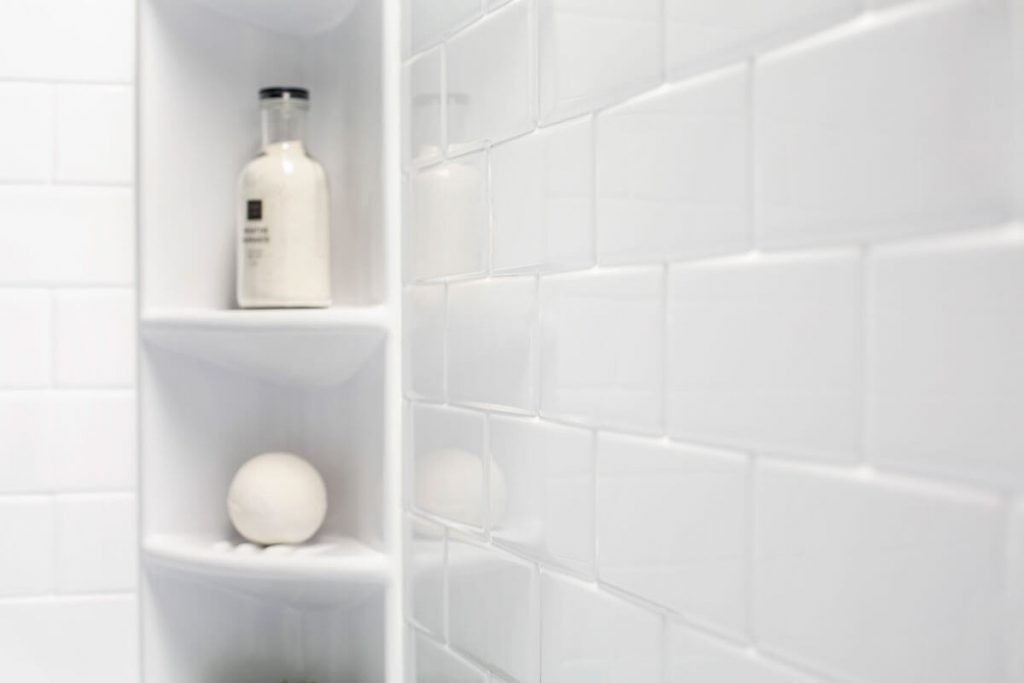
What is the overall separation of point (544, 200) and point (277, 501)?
480 mm

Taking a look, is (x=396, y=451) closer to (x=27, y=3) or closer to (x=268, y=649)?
(x=268, y=649)

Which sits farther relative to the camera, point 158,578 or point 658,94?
point 158,578

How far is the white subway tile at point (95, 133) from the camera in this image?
1331 millimetres

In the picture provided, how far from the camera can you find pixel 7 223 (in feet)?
4.32

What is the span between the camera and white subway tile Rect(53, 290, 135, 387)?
133 cm

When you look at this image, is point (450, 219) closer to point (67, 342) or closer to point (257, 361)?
point (257, 361)

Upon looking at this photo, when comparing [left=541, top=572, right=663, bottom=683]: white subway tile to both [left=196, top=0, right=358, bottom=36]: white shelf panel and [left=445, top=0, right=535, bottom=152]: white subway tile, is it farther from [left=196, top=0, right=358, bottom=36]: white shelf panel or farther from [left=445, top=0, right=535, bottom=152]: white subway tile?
[left=196, top=0, right=358, bottom=36]: white shelf panel

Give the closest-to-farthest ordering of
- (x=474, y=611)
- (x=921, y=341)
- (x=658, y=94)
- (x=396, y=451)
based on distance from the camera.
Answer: (x=921, y=341) < (x=658, y=94) < (x=474, y=611) < (x=396, y=451)

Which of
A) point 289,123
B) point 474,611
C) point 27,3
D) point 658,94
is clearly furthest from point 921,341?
point 27,3

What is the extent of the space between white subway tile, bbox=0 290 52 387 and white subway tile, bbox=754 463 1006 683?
906mm

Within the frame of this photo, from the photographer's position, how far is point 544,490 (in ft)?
2.99

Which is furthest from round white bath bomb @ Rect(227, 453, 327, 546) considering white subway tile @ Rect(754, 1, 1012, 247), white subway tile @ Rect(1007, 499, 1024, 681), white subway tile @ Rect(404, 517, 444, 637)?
white subway tile @ Rect(1007, 499, 1024, 681)

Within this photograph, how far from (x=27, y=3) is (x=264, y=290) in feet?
1.39

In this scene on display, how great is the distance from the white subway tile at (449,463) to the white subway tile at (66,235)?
1.36ft
